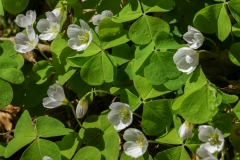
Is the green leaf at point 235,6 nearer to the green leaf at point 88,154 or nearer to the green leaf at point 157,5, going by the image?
the green leaf at point 157,5

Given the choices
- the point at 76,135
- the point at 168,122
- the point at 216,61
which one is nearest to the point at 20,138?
the point at 76,135

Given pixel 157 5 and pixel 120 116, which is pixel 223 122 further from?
pixel 157 5

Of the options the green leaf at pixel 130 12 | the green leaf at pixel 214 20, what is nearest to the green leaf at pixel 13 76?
the green leaf at pixel 130 12

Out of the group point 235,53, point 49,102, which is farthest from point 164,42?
point 49,102

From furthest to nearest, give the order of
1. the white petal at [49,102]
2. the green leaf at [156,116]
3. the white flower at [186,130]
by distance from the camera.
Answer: the white petal at [49,102] < the green leaf at [156,116] < the white flower at [186,130]

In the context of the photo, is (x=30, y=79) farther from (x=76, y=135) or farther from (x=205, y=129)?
(x=205, y=129)

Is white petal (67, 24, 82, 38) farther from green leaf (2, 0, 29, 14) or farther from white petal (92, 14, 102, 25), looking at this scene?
green leaf (2, 0, 29, 14)
